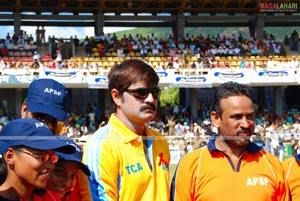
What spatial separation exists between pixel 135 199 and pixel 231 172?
2.19 feet

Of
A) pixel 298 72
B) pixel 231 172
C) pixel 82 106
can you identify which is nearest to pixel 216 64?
pixel 298 72

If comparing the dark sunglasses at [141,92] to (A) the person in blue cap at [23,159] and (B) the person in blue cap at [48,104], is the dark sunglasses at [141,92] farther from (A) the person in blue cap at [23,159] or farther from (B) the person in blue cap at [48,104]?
(A) the person in blue cap at [23,159]

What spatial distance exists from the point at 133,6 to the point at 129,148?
3181 centimetres

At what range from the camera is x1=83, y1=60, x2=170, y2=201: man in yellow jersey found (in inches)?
137

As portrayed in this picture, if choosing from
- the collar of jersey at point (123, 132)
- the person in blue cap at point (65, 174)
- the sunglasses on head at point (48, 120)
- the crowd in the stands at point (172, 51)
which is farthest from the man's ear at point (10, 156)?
the crowd in the stands at point (172, 51)

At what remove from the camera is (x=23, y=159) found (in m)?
2.99

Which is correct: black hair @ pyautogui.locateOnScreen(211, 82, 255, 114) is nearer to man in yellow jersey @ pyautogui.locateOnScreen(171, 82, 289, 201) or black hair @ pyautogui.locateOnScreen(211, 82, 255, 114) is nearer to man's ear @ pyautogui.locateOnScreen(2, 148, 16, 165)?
man in yellow jersey @ pyautogui.locateOnScreen(171, 82, 289, 201)

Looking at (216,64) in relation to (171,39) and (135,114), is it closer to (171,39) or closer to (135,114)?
(171,39)

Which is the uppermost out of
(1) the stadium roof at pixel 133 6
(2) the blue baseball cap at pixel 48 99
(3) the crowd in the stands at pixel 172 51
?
(1) the stadium roof at pixel 133 6

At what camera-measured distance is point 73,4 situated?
34.2 m

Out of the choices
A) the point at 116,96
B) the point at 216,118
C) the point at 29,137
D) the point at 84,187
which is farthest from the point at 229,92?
the point at 29,137

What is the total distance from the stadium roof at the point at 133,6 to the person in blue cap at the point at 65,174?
30438 millimetres

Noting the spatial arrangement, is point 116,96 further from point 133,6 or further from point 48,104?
point 133,6

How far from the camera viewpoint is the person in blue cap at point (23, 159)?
298cm
